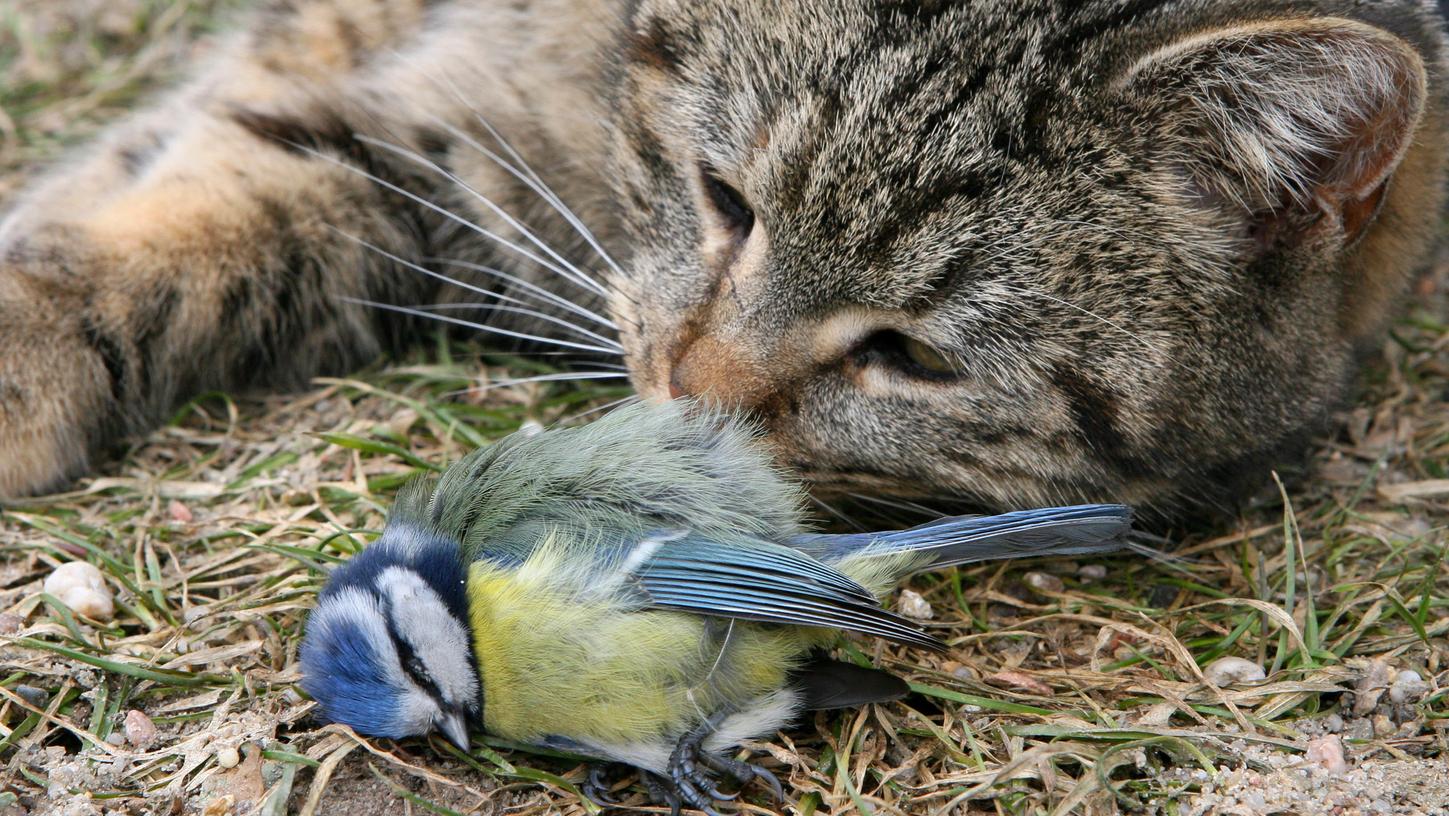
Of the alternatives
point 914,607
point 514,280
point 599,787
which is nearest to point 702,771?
point 599,787

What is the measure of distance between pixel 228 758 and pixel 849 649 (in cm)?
90

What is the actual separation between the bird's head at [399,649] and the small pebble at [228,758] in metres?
0.15

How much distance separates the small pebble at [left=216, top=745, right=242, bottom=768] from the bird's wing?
60 cm

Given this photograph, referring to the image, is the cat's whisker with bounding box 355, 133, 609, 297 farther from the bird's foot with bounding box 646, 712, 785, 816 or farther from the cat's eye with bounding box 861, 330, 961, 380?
the bird's foot with bounding box 646, 712, 785, 816

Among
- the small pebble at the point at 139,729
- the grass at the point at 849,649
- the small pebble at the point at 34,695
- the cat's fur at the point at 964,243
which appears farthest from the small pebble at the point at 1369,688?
the small pebble at the point at 34,695

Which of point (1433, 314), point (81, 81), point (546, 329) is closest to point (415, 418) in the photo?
point (546, 329)

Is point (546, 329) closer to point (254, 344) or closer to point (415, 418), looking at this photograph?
point (415, 418)

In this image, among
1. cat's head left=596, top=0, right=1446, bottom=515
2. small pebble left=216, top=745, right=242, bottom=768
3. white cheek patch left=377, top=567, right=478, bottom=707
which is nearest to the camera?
white cheek patch left=377, top=567, right=478, bottom=707

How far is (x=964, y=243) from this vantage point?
1780 mm

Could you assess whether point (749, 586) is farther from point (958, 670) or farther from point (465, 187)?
point (465, 187)

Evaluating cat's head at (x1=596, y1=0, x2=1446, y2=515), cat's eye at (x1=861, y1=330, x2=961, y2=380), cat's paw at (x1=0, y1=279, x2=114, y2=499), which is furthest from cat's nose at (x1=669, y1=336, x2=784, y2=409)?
cat's paw at (x1=0, y1=279, x2=114, y2=499)

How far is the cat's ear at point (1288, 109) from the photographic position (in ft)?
5.65

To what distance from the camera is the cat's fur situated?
1.78 meters

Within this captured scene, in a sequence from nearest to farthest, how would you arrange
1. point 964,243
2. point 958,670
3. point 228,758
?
point 228,758 → point 964,243 → point 958,670
